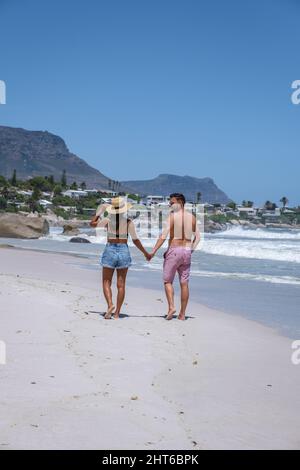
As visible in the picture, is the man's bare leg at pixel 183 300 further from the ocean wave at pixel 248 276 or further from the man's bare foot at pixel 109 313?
the ocean wave at pixel 248 276

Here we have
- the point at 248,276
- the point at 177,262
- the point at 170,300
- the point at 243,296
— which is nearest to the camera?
the point at 170,300

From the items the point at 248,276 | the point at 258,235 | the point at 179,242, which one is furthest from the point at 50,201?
the point at 179,242

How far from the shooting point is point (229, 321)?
24.8 ft

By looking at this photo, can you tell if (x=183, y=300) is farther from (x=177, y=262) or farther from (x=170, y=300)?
(x=177, y=262)

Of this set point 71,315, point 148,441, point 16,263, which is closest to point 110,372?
point 148,441

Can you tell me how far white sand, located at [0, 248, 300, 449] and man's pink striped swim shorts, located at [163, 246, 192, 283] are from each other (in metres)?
0.55

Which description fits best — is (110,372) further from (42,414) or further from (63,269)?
(63,269)

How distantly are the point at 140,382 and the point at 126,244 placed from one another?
Result: 3.29 m

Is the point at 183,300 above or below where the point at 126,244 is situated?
below

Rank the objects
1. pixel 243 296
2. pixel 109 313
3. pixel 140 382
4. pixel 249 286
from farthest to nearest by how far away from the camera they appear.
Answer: pixel 249 286
pixel 243 296
pixel 109 313
pixel 140 382

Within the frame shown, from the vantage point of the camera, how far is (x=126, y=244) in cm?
752

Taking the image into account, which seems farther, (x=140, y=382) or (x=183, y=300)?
(x=183, y=300)

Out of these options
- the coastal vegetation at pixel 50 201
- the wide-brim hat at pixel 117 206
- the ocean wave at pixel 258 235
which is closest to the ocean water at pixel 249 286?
the wide-brim hat at pixel 117 206

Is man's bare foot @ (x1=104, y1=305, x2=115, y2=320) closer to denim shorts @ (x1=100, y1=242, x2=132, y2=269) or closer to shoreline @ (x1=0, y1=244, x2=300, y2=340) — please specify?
denim shorts @ (x1=100, y1=242, x2=132, y2=269)
